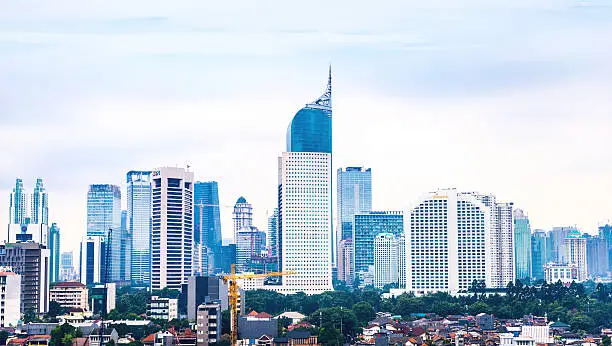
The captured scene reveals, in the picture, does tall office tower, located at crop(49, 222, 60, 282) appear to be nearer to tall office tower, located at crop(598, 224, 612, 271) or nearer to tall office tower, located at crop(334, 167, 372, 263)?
tall office tower, located at crop(334, 167, 372, 263)

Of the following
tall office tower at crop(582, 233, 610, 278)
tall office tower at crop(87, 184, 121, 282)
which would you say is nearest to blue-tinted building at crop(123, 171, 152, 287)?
tall office tower at crop(87, 184, 121, 282)

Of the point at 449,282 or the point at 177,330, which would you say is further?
the point at 449,282

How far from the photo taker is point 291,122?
92438 millimetres

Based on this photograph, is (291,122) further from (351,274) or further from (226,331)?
(226,331)

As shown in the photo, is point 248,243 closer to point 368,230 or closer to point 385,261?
point 368,230

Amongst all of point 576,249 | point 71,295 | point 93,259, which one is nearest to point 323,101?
point 93,259

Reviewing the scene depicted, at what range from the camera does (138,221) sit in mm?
129250

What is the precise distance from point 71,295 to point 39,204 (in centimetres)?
5665

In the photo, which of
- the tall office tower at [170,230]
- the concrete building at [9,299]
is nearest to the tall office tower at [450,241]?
the tall office tower at [170,230]

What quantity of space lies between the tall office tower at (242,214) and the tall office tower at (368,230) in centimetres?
1559

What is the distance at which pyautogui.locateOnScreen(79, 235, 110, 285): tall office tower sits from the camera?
106 metres

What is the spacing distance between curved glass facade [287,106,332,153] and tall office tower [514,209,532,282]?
3969 centimetres

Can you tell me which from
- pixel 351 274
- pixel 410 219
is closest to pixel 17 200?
pixel 351 274

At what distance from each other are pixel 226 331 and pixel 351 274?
7268cm
